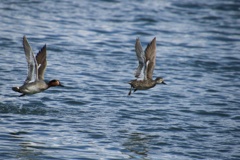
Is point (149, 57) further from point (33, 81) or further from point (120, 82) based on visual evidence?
point (120, 82)

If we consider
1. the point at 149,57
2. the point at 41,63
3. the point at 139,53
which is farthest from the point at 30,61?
the point at 149,57

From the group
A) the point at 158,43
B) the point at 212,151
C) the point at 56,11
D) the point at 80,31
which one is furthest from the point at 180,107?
the point at 56,11

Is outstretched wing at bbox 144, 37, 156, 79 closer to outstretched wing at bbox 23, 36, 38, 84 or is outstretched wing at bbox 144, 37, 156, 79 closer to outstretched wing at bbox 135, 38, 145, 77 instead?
outstretched wing at bbox 135, 38, 145, 77

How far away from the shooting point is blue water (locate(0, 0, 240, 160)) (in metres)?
12.4

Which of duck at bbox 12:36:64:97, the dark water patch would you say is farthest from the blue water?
duck at bbox 12:36:64:97

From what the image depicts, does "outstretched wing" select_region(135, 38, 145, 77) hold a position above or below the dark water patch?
above

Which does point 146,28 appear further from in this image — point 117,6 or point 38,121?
point 38,121

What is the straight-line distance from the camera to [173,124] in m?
14.2

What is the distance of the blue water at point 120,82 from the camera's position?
1241 centimetres

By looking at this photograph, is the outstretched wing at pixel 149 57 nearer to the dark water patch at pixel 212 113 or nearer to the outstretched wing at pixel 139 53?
the outstretched wing at pixel 139 53

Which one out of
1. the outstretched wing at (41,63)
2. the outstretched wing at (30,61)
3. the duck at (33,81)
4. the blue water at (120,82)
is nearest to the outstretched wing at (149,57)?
the blue water at (120,82)

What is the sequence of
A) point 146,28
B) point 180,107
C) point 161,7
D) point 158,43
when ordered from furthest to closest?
point 161,7, point 146,28, point 158,43, point 180,107

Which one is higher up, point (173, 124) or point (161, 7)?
point (161, 7)

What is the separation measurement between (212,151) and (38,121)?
413 cm
